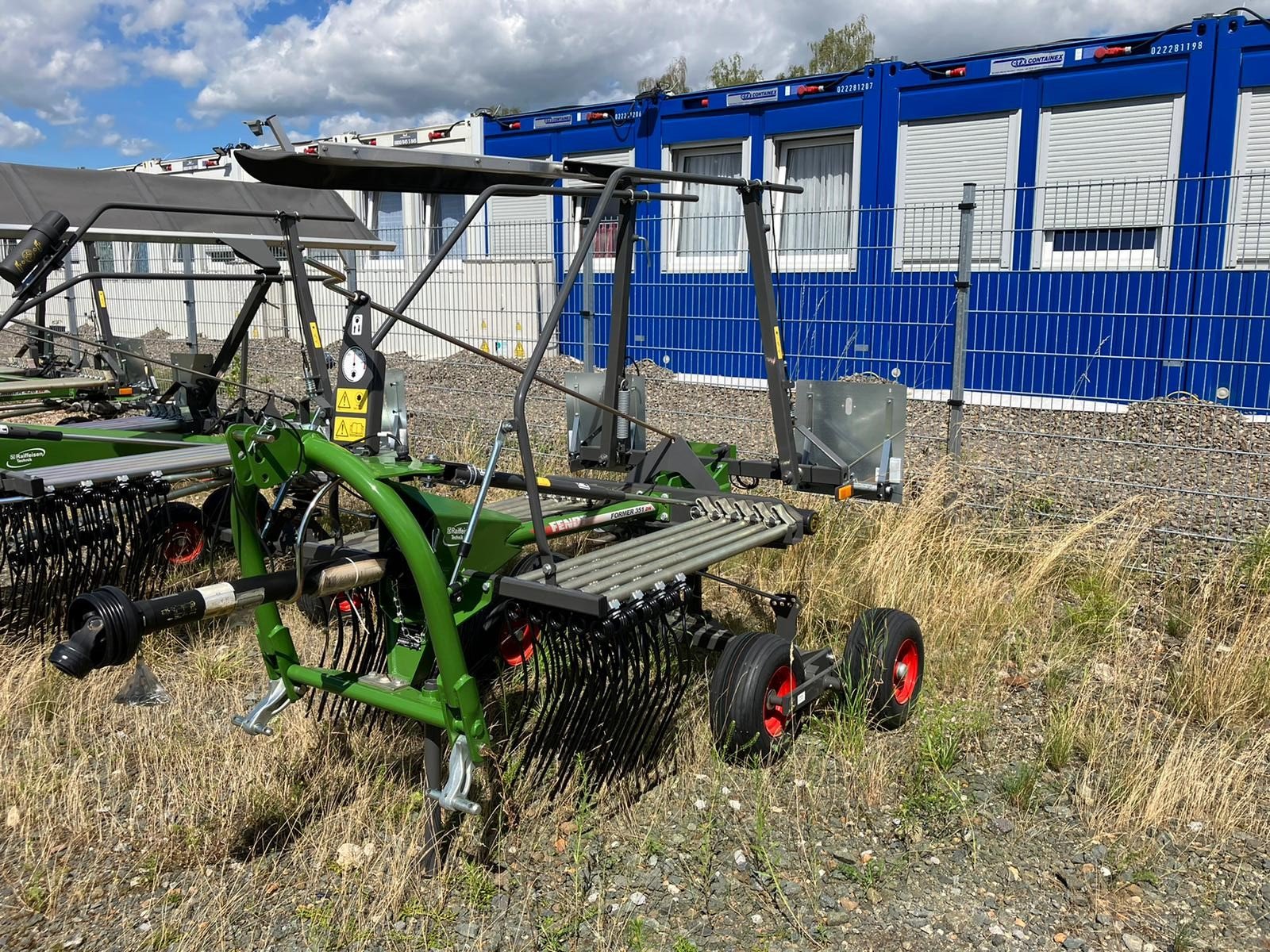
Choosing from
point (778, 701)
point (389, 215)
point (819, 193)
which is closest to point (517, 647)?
point (778, 701)

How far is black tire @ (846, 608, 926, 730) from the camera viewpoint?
3752mm

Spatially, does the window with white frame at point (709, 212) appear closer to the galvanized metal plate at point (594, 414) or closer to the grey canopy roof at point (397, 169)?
the galvanized metal plate at point (594, 414)

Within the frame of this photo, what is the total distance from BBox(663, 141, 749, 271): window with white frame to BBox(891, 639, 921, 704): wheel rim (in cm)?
585

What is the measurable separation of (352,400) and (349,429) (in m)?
0.09

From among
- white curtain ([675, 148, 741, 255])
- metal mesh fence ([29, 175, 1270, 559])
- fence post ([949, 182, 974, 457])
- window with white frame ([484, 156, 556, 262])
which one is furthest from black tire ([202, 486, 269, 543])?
window with white frame ([484, 156, 556, 262])

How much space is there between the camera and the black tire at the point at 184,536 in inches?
230

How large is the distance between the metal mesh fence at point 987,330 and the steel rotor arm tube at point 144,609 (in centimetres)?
430

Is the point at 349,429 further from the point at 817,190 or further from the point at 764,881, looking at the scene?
the point at 817,190

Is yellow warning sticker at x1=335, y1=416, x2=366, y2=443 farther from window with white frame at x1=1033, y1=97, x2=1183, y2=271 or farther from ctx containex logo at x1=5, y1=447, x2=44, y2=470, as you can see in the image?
window with white frame at x1=1033, y1=97, x2=1183, y2=271

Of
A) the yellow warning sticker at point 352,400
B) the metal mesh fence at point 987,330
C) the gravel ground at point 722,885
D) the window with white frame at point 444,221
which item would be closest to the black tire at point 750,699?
the gravel ground at point 722,885

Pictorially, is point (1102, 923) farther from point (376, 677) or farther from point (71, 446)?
point (71, 446)

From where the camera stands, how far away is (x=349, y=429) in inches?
124

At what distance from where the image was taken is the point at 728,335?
920cm

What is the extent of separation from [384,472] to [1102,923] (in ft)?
7.31
